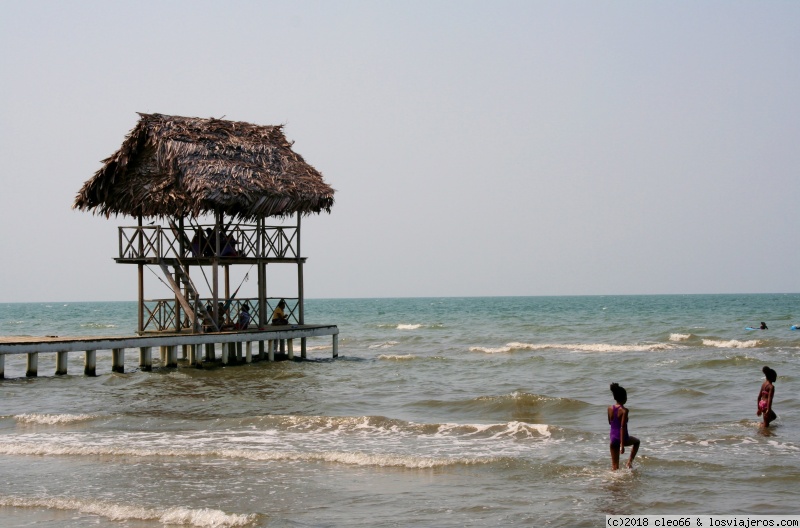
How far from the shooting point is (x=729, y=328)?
50438mm

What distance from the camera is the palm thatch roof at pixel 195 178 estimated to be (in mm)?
24828

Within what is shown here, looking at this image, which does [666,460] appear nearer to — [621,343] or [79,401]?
[79,401]

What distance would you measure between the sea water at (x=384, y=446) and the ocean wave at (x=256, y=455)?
43mm

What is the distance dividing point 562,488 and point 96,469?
655 cm

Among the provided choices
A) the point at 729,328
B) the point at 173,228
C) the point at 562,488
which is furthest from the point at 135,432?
the point at 729,328

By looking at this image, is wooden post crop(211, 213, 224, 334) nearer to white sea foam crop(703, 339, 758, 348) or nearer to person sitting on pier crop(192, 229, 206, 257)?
person sitting on pier crop(192, 229, 206, 257)

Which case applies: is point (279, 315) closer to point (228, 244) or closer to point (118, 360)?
point (228, 244)

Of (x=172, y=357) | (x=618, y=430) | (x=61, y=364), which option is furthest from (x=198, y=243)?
(x=618, y=430)

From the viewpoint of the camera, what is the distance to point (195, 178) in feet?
80.6

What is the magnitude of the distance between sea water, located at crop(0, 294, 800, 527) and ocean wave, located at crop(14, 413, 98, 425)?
0.04 m

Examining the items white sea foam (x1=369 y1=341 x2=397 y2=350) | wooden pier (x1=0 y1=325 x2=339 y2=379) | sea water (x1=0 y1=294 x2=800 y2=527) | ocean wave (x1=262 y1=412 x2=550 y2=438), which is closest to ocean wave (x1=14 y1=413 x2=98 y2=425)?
sea water (x1=0 y1=294 x2=800 y2=527)

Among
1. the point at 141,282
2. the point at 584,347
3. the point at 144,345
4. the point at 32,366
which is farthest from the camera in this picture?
the point at 584,347

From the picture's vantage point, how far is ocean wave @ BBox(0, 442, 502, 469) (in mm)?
13648

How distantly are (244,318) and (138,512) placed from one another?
613 inches
